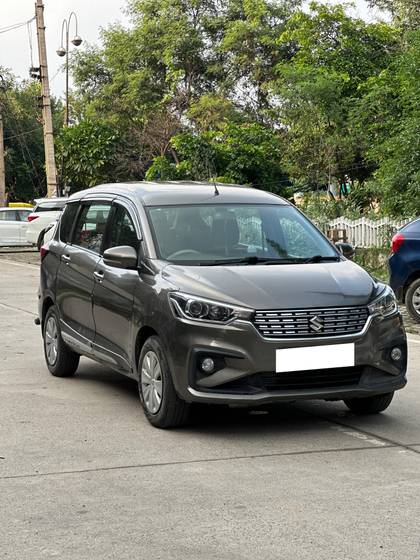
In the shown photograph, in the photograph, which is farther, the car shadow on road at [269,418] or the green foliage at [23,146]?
the green foliage at [23,146]

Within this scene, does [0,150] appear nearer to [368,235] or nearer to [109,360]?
[368,235]

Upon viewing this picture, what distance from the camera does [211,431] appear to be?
738cm

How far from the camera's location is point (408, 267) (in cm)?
1412

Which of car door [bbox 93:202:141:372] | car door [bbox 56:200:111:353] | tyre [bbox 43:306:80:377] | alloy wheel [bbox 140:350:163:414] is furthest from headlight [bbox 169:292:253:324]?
tyre [bbox 43:306:80:377]

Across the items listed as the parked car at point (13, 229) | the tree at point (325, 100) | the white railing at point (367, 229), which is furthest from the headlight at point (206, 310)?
the parked car at point (13, 229)

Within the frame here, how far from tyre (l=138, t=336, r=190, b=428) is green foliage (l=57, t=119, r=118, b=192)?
3721 cm

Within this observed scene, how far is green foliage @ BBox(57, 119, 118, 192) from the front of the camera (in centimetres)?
4450

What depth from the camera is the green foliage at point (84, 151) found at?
44.5m

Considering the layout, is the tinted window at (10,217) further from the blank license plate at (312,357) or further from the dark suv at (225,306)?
the blank license plate at (312,357)

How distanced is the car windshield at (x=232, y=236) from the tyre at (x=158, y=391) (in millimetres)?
713

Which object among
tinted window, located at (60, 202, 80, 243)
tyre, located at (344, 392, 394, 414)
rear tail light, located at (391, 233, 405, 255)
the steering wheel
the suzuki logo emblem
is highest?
tinted window, located at (60, 202, 80, 243)

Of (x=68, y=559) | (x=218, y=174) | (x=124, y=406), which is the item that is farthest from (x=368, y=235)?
(x=68, y=559)

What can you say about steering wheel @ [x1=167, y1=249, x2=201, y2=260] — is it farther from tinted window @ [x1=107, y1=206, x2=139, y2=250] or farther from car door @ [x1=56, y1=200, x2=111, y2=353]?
car door @ [x1=56, y1=200, x2=111, y2=353]

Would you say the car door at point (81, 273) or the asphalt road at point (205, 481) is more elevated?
the car door at point (81, 273)
